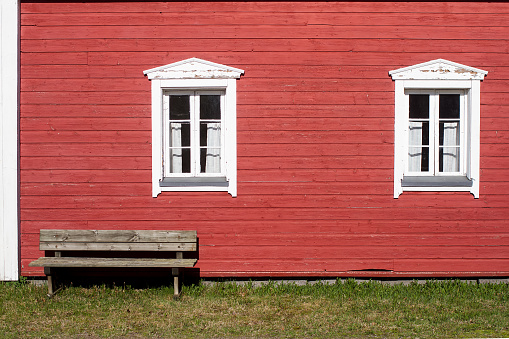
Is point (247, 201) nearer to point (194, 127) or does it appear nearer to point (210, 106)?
→ point (194, 127)

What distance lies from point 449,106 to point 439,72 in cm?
52

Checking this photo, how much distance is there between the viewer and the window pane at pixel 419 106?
6.52 meters

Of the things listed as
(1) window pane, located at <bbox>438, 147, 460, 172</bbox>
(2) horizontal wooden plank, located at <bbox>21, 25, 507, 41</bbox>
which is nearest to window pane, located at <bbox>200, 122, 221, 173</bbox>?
(2) horizontal wooden plank, located at <bbox>21, 25, 507, 41</bbox>

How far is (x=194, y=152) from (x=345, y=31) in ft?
8.64

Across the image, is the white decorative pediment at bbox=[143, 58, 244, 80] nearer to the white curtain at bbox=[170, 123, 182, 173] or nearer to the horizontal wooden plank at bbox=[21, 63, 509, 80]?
the horizontal wooden plank at bbox=[21, 63, 509, 80]

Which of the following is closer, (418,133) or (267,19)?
(267,19)

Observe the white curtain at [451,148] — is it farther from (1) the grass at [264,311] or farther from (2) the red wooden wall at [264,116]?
(1) the grass at [264,311]

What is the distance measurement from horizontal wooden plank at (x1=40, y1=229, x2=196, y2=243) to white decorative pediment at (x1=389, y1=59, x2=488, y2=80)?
3.52 meters

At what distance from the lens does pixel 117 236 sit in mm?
6195

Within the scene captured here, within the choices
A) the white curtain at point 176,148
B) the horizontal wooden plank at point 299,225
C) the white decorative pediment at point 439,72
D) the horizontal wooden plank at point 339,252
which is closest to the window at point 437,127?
the white decorative pediment at point 439,72

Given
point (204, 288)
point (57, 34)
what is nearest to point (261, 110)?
point (204, 288)

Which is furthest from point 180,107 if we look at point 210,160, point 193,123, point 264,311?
point 264,311

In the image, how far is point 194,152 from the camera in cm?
652

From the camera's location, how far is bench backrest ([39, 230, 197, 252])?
615 centimetres
